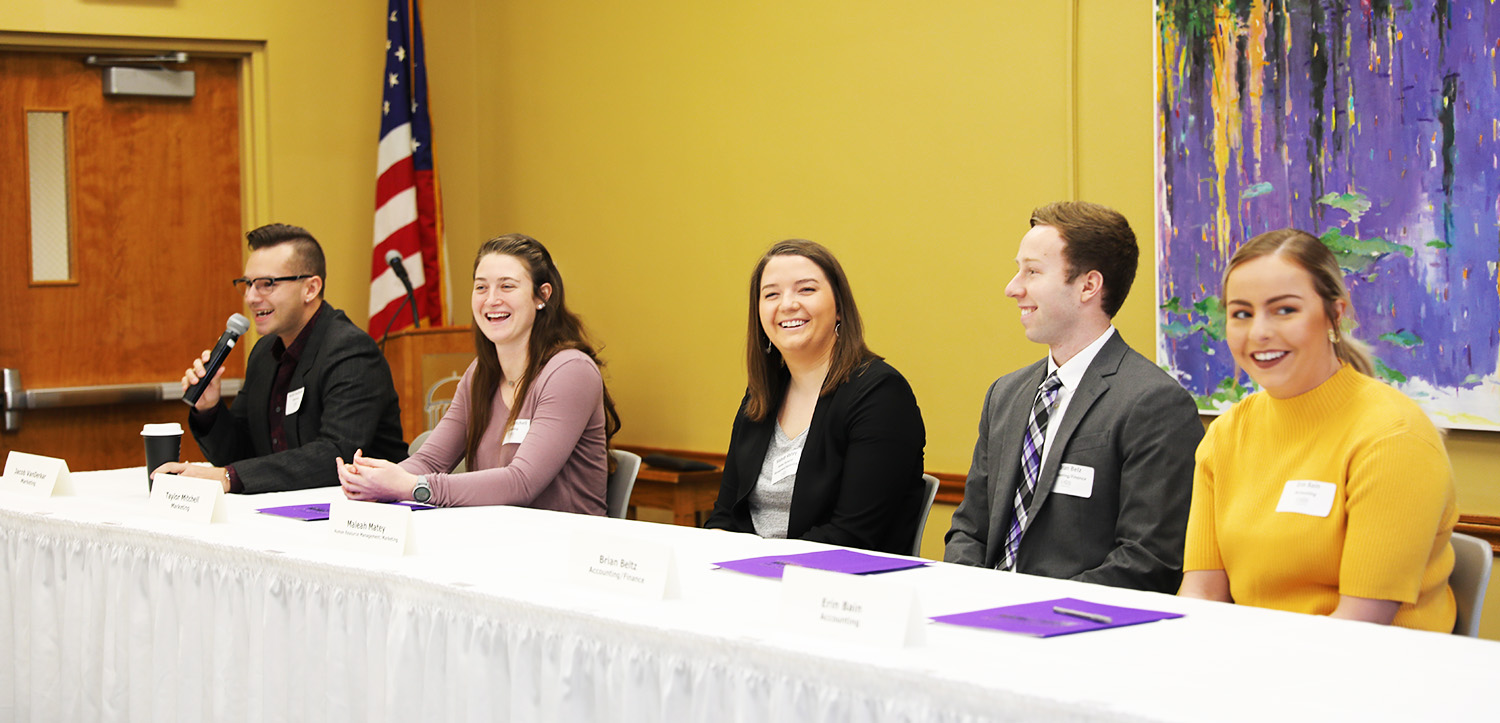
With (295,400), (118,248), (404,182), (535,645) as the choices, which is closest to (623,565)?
(535,645)

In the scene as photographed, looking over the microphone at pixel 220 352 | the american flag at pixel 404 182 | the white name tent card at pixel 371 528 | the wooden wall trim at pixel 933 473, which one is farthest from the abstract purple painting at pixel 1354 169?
the american flag at pixel 404 182

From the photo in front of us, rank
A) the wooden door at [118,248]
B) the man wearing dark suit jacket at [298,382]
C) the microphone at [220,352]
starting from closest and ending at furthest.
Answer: the microphone at [220,352] → the man wearing dark suit jacket at [298,382] → the wooden door at [118,248]

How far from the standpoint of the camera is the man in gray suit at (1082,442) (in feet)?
6.58

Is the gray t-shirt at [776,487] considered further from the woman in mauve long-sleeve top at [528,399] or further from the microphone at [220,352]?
the microphone at [220,352]

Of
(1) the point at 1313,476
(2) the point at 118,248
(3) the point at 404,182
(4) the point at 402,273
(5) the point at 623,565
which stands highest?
(3) the point at 404,182

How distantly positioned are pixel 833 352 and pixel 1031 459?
21.6 inches

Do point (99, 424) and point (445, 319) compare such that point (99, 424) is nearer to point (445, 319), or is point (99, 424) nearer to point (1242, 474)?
point (445, 319)

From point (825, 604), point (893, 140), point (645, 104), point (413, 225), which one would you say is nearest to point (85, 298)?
point (413, 225)

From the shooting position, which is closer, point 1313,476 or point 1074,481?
point 1313,476

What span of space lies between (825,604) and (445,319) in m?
4.04

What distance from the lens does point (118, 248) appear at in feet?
15.4

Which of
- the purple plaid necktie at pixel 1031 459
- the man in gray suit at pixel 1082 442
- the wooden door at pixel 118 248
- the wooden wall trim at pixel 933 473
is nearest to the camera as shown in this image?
the man in gray suit at pixel 1082 442

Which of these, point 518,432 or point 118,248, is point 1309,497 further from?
point 118,248

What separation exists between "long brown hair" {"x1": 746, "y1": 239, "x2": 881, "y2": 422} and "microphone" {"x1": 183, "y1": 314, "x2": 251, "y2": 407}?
1097mm
